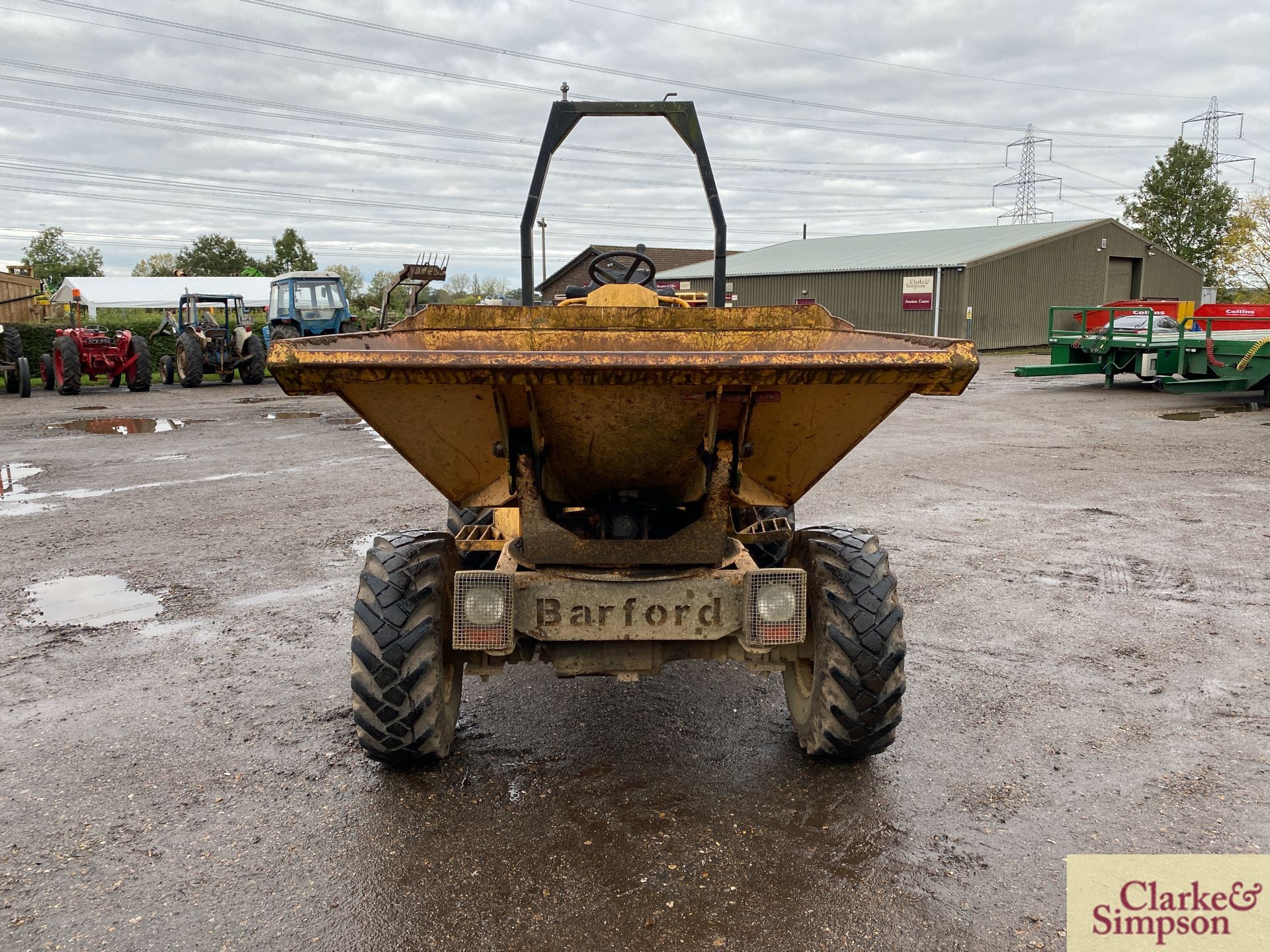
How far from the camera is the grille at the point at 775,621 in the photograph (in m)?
3.01

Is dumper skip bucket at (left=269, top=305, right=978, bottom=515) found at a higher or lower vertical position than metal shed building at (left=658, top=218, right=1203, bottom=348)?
lower

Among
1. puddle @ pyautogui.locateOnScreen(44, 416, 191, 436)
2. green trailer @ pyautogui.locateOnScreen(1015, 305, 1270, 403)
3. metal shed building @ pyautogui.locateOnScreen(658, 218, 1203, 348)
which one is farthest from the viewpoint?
metal shed building @ pyautogui.locateOnScreen(658, 218, 1203, 348)


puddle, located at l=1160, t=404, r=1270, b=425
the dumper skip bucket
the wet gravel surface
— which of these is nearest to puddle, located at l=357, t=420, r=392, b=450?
the wet gravel surface

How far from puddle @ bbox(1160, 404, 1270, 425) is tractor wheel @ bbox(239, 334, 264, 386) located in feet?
55.4

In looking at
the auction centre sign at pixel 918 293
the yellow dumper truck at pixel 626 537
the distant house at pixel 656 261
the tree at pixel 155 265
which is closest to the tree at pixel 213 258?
the tree at pixel 155 265

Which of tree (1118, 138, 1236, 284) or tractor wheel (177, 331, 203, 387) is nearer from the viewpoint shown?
tractor wheel (177, 331, 203, 387)

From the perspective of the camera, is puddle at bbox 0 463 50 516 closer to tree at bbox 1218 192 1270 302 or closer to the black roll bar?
the black roll bar

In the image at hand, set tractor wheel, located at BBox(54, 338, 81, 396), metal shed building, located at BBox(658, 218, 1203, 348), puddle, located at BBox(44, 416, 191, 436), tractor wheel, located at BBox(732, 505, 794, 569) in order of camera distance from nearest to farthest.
→ 1. tractor wheel, located at BBox(732, 505, 794, 569)
2. puddle, located at BBox(44, 416, 191, 436)
3. tractor wheel, located at BBox(54, 338, 81, 396)
4. metal shed building, located at BBox(658, 218, 1203, 348)

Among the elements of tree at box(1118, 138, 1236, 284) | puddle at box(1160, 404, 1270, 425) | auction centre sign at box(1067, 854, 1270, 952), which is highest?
tree at box(1118, 138, 1236, 284)

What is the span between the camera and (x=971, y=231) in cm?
4031

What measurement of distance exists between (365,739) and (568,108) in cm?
284

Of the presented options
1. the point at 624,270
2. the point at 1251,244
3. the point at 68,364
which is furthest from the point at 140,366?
the point at 1251,244

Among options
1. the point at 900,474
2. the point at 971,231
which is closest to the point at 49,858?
the point at 900,474

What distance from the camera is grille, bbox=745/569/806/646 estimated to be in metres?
3.01
